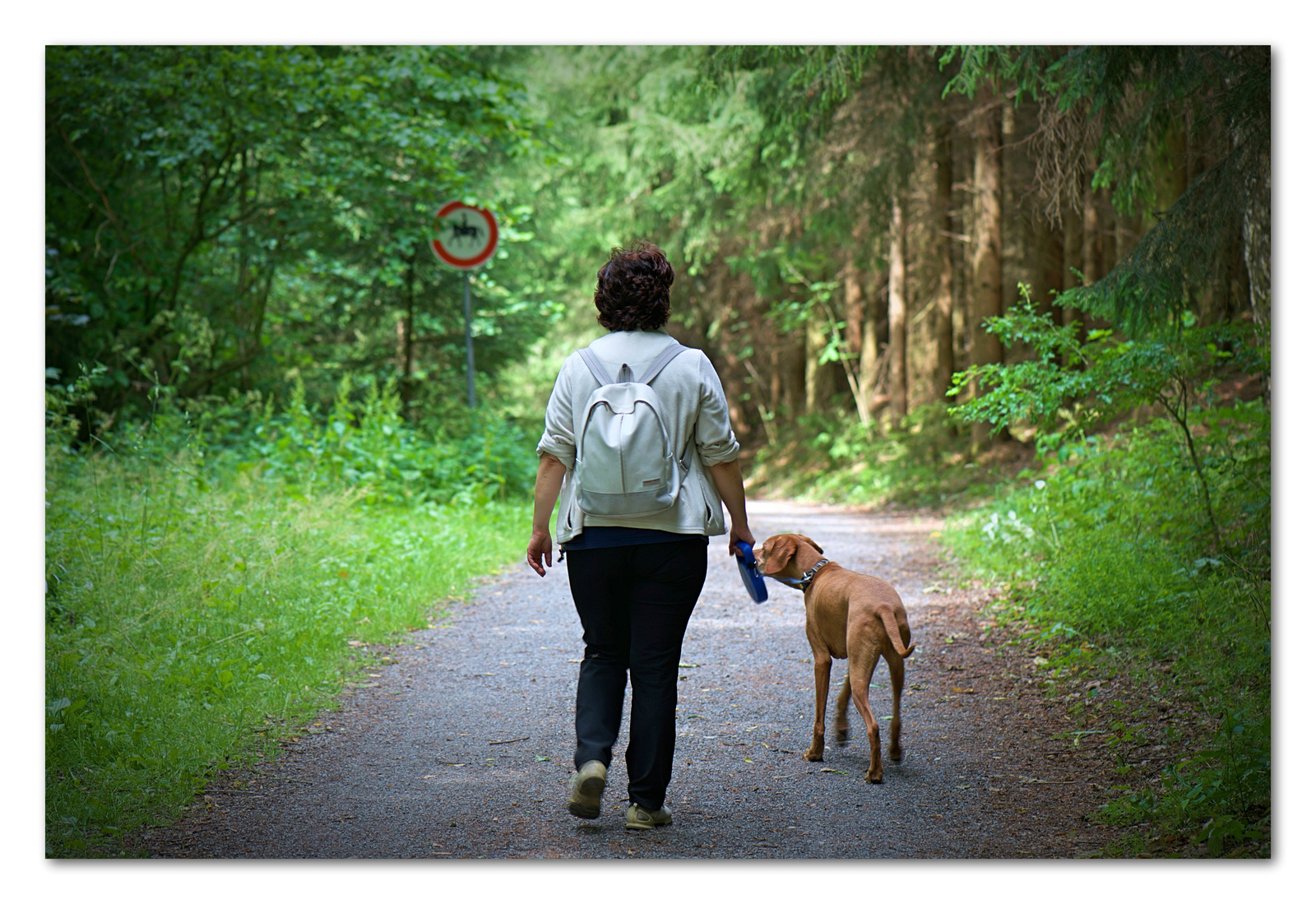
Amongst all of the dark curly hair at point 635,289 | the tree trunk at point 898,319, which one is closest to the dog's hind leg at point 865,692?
the dark curly hair at point 635,289

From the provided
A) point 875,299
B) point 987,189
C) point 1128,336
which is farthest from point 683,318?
point 1128,336

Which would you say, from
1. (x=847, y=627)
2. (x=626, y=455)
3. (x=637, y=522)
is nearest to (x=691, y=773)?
(x=847, y=627)

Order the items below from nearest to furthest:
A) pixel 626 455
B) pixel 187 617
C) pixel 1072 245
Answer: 1. pixel 626 455
2. pixel 187 617
3. pixel 1072 245

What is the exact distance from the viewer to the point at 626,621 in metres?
3.54

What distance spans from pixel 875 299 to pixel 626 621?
1140cm

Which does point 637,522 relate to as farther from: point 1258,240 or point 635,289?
point 1258,240

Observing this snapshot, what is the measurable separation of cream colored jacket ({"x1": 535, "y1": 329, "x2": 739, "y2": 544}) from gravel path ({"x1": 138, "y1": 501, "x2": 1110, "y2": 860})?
1.07 metres

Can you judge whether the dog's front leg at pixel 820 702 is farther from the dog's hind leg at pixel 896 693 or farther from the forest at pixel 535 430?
the forest at pixel 535 430

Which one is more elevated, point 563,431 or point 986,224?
point 986,224

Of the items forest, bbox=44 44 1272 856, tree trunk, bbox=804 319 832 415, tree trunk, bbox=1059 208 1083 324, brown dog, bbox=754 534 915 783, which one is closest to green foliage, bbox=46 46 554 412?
forest, bbox=44 44 1272 856

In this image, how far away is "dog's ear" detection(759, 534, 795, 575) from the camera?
4316 millimetres

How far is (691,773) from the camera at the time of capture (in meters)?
4.06

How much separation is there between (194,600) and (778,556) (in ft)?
10.7

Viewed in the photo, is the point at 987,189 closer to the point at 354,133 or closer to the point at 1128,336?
the point at 1128,336
